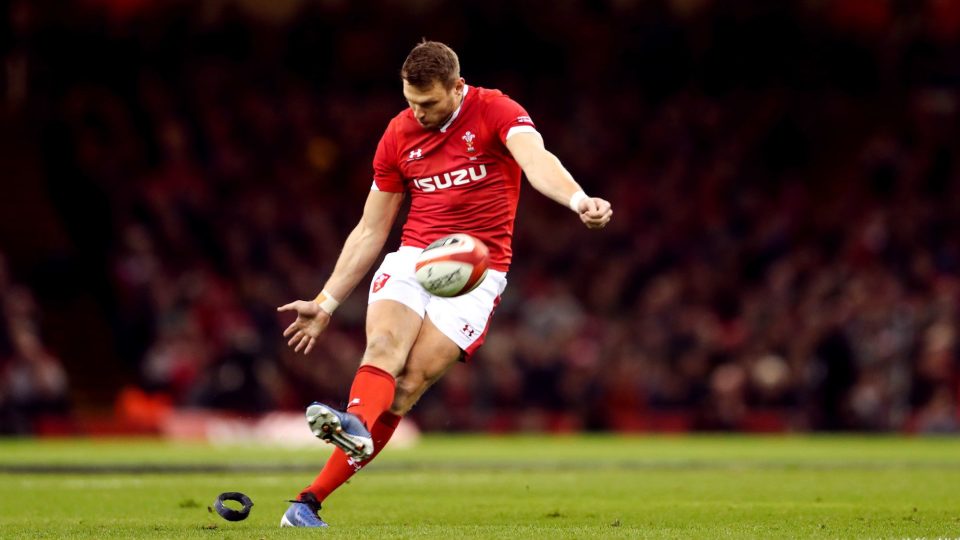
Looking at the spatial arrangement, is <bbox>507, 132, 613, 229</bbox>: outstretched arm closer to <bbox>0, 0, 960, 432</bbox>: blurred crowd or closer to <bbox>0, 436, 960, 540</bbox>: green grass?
<bbox>0, 436, 960, 540</bbox>: green grass

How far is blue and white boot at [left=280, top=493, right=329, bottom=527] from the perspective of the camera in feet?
28.0

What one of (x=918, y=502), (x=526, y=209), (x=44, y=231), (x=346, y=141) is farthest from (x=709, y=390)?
(x=918, y=502)

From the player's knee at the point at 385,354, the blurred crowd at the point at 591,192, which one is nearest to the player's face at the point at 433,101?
the player's knee at the point at 385,354

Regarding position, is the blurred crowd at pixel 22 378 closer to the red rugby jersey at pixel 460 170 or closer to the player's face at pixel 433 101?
the red rugby jersey at pixel 460 170

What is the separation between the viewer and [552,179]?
8.48 m

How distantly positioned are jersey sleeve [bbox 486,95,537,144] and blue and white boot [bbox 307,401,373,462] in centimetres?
190

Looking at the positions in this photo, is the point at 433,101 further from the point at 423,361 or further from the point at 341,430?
the point at 341,430

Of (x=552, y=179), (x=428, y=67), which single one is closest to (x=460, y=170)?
(x=428, y=67)

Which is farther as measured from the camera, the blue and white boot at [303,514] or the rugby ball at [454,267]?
the blue and white boot at [303,514]

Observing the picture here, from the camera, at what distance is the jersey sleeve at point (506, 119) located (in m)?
8.96

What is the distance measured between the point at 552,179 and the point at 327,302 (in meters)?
1.56

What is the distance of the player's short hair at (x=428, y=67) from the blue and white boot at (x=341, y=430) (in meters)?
1.87

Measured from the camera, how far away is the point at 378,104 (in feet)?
94.5

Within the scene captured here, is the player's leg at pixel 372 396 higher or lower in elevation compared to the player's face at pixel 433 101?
lower
